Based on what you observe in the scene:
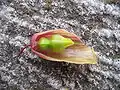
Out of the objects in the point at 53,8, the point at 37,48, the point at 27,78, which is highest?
the point at 53,8

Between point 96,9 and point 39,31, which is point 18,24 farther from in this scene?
point 96,9

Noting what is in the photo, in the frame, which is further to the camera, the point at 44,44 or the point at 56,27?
the point at 56,27

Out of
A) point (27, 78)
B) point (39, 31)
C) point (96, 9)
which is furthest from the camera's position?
point (96, 9)

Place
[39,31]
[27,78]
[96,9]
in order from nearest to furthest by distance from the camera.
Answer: [27,78]
[39,31]
[96,9]

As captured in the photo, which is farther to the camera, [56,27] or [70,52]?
[56,27]

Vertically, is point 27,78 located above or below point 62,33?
below

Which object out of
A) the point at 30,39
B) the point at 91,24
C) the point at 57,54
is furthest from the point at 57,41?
the point at 91,24

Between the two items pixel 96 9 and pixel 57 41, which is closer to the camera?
pixel 57 41
